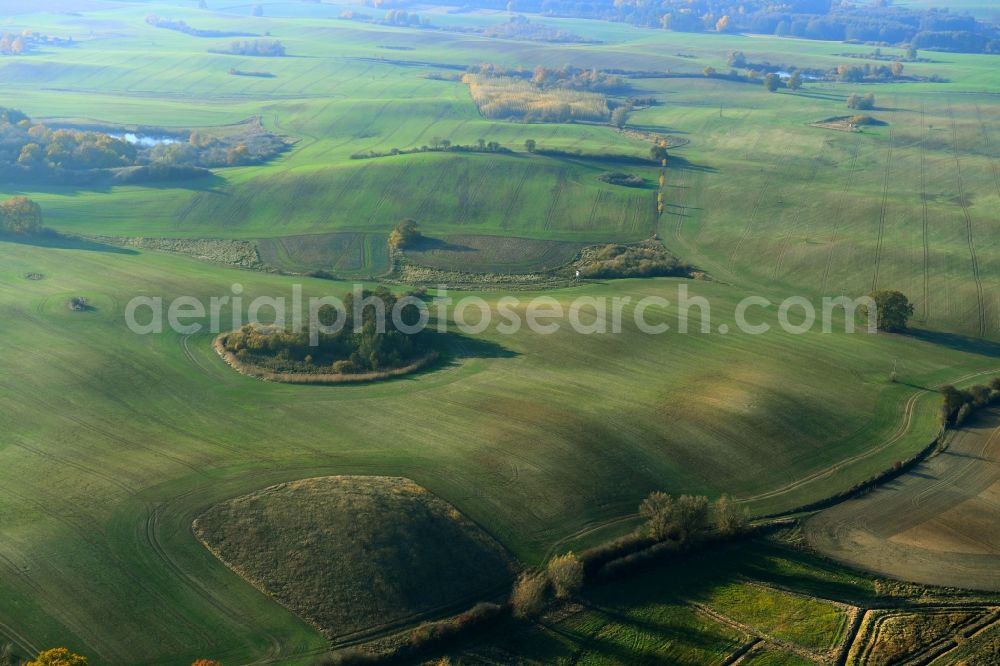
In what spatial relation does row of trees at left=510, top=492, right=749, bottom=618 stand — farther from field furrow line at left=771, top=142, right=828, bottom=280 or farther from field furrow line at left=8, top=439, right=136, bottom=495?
field furrow line at left=771, top=142, right=828, bottom=280

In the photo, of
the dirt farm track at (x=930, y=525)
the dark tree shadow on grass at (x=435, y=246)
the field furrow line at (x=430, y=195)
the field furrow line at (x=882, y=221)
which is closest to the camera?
the dirt farm track at (x=930, y=525)

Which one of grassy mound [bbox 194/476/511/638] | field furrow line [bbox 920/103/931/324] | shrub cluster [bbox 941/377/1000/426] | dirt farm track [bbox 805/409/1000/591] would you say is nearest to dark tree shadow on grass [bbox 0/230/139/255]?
grassy mound [bbox 194/476/511/638]

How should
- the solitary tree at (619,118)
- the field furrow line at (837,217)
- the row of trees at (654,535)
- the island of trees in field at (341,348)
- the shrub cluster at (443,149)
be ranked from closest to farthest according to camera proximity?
the row of trees at (654,535)
the island of trees in field at (341,348)
the field furrow line at (837,217)
the shrub cluster at (443,149)
the solitary tree at (619,118)

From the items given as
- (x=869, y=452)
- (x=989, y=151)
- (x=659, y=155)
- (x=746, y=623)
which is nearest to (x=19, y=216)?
(x=659, y=155)

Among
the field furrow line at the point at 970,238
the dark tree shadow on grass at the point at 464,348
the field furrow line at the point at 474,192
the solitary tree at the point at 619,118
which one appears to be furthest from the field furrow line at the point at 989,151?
the dark tree shadow on grass at the point at 464,348

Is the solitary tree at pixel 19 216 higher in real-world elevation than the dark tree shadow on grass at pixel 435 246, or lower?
higher

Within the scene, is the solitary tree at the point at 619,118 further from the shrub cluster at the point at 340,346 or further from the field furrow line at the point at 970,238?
the shrub cluster at the point at 340,346

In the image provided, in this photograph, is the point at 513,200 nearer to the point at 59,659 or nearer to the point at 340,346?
the point at 340,346
